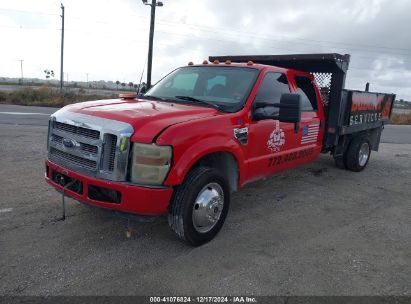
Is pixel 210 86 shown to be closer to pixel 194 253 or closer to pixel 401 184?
pixel 194 253

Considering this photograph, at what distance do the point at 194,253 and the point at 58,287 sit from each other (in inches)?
49.4

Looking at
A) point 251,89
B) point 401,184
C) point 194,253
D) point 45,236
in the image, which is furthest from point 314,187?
point 45,236

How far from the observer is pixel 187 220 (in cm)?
343

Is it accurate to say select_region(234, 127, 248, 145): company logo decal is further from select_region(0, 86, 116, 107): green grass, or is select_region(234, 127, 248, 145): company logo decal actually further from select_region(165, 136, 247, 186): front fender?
select_region(0, 86, 116, 107): green grass

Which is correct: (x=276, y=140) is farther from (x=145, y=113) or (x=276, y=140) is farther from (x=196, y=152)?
(x=145, y=113)

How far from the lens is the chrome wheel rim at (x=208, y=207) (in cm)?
359

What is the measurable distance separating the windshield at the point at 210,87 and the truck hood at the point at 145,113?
289mm

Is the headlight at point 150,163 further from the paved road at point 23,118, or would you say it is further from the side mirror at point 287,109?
the paved road at point 23,118

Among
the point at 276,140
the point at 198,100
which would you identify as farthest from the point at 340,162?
the point at 198,100

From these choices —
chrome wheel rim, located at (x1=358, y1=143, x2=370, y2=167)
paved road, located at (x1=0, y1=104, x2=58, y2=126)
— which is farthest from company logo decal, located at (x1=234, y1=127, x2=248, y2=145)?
paved road, located at (x1=0, y1=104, x2=58, y2=126)

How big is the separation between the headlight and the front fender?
0.08 metres

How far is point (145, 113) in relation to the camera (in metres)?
3.50

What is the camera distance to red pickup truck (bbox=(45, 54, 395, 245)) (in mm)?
3197

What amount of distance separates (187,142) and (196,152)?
0.47 ft
